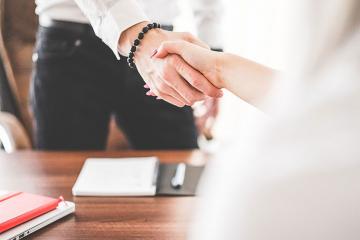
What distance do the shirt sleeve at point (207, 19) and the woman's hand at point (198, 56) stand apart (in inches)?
17.9

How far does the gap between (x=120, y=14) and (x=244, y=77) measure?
0.34m

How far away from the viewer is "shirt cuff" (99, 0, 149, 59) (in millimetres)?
1177

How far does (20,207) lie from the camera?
0.89m

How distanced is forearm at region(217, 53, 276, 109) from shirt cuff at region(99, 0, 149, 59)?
0.77ft

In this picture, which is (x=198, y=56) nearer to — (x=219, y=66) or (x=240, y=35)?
(x=219, y=66)

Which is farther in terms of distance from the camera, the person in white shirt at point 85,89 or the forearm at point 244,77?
the person in white shirt at point 85,89

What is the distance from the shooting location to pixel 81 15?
1.40 metres

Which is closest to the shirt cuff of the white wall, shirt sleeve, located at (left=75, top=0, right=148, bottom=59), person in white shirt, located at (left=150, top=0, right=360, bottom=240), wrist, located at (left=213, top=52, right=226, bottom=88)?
shirt sleeve, located at (left=75, top=0, right=148, bottom=59)

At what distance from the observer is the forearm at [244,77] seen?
3.32 ft

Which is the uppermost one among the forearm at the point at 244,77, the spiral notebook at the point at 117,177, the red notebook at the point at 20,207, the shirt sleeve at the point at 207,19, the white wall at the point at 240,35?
the forearm at the point at 244,77

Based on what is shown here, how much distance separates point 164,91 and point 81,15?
15.6 inches

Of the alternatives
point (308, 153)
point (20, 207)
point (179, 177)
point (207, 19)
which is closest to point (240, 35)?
point (207, 19)

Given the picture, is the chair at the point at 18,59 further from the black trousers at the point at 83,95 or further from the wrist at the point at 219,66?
the wrist at the point at 219,66

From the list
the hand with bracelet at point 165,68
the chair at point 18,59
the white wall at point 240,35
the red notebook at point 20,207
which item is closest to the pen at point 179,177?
the hand with bracelet at point 165,68
